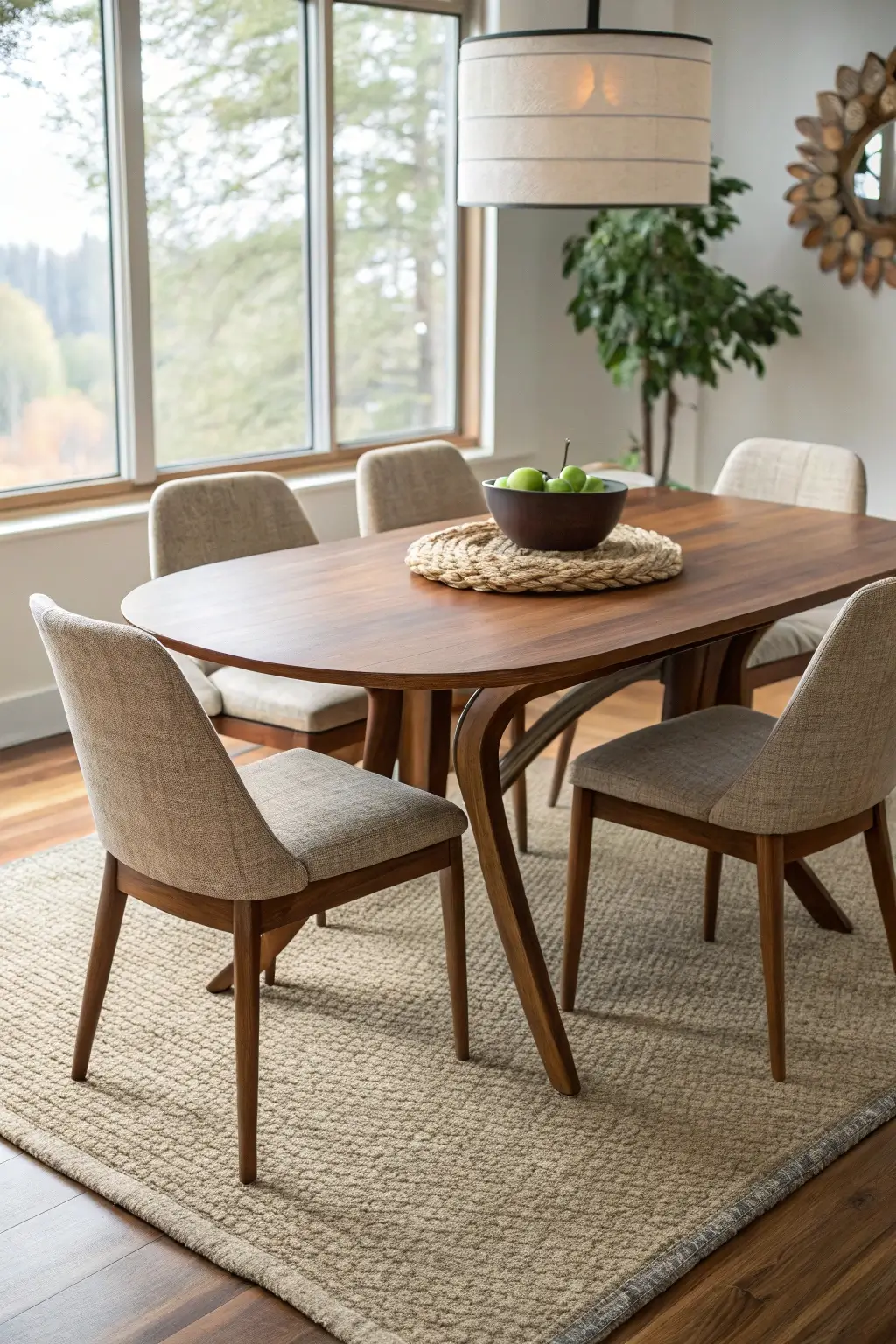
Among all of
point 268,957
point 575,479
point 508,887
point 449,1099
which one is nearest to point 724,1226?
point 449,1099

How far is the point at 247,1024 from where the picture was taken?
2150 millimetres

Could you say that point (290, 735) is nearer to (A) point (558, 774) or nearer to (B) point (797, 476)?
(A) point (558, 774)

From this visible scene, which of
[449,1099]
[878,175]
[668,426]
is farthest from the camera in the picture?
[668,426]

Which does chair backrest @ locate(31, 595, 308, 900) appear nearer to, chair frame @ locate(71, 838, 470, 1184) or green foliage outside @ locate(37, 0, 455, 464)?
chair frame @ locate(71, 838, 470, 1184)

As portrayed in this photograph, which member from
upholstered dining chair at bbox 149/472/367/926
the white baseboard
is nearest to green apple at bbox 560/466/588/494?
upholstered dining chair at bbox 149/472/367/926

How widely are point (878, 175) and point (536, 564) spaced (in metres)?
3.08

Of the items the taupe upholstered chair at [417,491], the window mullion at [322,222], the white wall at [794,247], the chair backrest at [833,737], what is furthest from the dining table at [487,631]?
the white wall at [794,247]

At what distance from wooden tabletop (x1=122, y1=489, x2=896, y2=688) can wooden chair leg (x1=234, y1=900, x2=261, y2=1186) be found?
1.18ft

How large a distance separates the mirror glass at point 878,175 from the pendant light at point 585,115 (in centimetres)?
262

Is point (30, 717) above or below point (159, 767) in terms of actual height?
below

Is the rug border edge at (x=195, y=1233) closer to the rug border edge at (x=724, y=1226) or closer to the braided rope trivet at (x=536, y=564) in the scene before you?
the rug border edge at (x=724, y=1226)

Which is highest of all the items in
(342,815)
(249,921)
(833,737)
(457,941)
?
(833,737)

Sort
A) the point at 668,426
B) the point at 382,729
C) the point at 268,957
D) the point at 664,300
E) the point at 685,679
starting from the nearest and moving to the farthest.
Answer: the point at 268,957 → the point at 382,729 → the point at 685,679 → the point at 664,300 → the point at 668,426

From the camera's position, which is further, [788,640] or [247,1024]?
[788,640]
